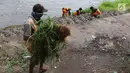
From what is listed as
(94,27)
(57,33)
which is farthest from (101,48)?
(57,33)

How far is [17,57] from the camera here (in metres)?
6.52

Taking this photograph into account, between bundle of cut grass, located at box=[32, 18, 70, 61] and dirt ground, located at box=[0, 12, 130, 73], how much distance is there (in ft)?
3.17

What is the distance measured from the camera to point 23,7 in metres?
11.6

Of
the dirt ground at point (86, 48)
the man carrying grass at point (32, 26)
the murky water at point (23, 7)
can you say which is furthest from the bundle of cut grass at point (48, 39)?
the murky water at point (23, 7)

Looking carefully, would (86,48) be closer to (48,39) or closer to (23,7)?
(48,39)

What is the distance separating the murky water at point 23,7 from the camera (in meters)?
10.6

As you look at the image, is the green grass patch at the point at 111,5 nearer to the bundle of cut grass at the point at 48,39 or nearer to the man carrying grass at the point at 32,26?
the man carrying grass at the point at 32,26

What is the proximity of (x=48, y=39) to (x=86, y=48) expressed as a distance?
7.91 feet

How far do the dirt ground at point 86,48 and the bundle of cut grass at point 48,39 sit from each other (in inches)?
38.1

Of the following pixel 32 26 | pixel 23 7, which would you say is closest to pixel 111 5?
pixel 23 7

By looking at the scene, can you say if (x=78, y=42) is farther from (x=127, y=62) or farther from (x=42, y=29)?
(x=42, y=29)

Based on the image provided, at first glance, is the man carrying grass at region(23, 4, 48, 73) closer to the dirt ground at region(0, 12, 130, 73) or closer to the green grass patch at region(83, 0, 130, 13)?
the dirt ground at region(0, 12, 130, 73)

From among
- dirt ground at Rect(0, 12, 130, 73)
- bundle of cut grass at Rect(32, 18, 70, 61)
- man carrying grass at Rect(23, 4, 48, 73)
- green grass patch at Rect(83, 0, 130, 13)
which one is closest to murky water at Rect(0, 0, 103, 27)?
green grass patch at Rect(83, 0, 130, 13)

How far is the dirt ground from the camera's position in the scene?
20.8ft
